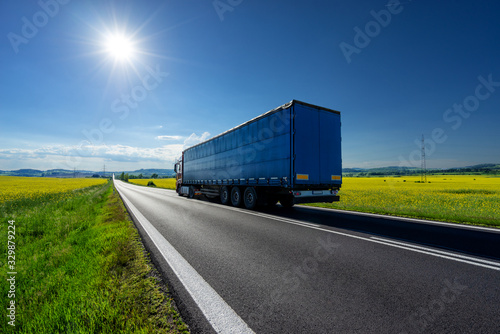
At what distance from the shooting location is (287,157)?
8.71m

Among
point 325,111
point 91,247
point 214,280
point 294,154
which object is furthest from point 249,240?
point 325,111

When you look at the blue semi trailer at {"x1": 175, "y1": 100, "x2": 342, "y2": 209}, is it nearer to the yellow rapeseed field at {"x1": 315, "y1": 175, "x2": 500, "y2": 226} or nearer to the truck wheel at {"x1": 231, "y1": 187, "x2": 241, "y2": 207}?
the truck wheel at {"x1": 231, "y1": 187, "x2": 241, "y2": 207}

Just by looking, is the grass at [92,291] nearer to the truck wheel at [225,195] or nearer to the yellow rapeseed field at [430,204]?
the truck wheel at [225,195]

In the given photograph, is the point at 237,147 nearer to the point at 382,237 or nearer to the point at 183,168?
the point at 382,237

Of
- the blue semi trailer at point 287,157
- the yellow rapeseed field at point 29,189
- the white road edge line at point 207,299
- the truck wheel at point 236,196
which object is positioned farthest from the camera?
the yellow rapeseed field at point 29,189

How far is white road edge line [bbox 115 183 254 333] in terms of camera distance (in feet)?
6.82

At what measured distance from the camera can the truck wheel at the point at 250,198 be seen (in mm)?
10406

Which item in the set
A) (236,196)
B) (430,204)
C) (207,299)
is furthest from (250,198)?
(430,204)

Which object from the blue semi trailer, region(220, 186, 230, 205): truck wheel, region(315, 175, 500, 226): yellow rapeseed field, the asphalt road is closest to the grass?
the asphalt road

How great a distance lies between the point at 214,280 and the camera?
10.1 feet

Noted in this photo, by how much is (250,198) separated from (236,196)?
1.30 m

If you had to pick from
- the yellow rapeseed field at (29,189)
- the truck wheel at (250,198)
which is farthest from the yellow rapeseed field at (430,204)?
the yellow rapeseed field at (29,189)

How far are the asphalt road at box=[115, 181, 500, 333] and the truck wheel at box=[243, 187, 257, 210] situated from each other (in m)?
4.68

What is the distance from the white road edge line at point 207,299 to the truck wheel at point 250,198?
6.29m
